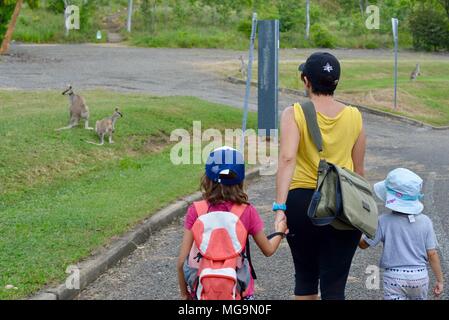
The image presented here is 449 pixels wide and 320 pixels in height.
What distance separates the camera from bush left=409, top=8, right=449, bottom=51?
43938mm

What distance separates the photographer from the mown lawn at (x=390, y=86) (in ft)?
81.9

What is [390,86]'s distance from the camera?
27.5 meters

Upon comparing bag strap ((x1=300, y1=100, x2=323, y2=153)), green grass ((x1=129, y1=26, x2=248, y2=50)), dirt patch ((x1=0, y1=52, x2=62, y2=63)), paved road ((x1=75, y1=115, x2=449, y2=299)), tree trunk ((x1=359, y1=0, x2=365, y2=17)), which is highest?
tree trunk ((x1=359, y1=0, x2=365, y2=17))

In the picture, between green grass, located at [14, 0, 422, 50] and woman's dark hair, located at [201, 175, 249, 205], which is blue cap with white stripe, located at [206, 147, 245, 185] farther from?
green grass, located at [14, 0, 422, 50]

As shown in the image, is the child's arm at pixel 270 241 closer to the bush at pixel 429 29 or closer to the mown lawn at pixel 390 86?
the mown lawn at pixel 390 86

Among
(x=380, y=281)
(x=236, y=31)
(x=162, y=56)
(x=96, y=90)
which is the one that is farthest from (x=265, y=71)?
(x=236, y=31)

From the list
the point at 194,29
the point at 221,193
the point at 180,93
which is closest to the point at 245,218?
the point at 221,193

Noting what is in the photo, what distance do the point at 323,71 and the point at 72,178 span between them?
7.27m

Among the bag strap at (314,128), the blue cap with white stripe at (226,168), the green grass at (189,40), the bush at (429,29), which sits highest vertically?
the bush at (429,29)

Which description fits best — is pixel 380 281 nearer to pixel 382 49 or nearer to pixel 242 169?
pixel 242 169

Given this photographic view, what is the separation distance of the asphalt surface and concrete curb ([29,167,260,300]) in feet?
0.26

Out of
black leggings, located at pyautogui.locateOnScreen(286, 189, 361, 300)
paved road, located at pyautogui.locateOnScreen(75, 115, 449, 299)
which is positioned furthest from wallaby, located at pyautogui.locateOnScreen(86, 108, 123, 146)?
black leggings, located at pyautogui.locateOnScreen(286, 189, 361, 300)

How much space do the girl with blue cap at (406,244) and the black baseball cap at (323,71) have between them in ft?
2.84

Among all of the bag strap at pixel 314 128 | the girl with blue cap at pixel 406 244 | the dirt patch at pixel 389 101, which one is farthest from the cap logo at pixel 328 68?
the dirt patch at pixel 389 101
